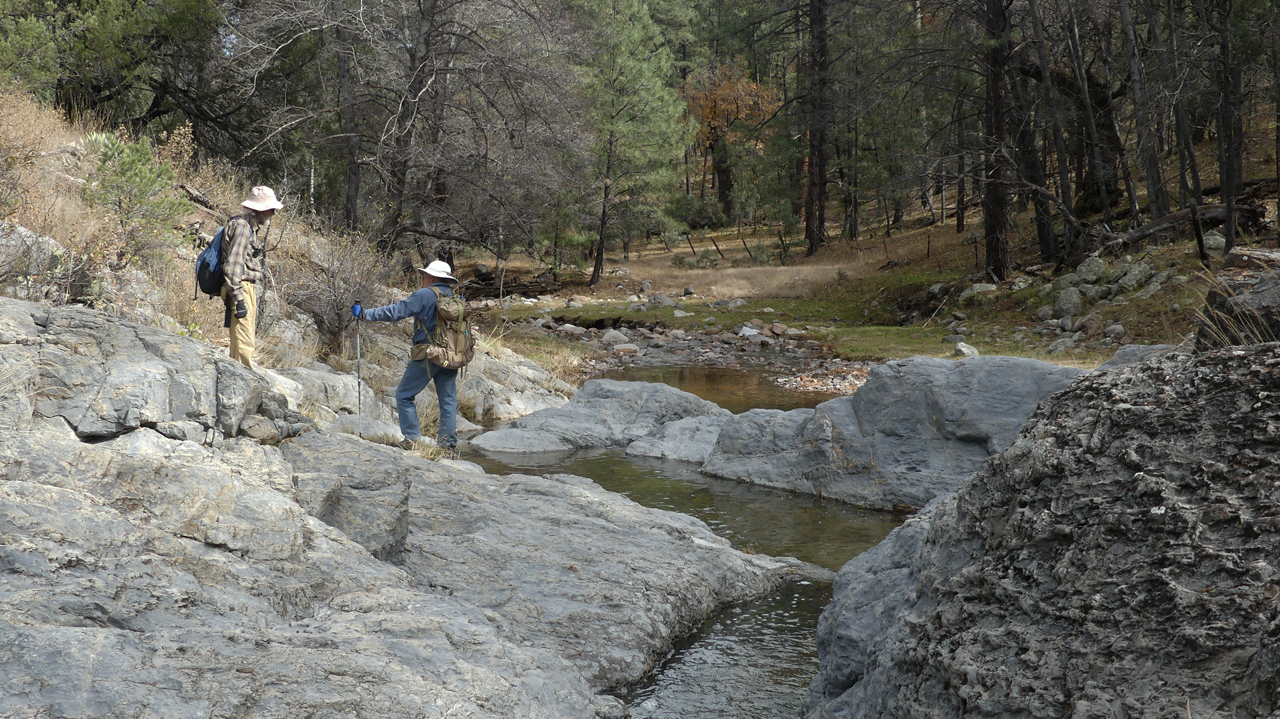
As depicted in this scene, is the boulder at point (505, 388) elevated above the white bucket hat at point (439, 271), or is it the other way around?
the white bucket hat at point (439, 271)

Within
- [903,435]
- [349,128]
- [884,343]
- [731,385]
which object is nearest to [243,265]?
[903,435]

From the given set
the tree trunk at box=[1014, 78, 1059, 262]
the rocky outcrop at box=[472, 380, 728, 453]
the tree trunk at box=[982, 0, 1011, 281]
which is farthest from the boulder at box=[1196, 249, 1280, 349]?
the tree trunk at box=[1014, 78, 1059, 262]

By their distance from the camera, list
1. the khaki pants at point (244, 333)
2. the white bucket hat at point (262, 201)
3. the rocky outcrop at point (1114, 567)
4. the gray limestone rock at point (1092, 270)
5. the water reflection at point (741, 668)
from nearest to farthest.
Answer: the rocky outcrop at point (1114, 567)
the water reflection at point (741, 668)
the white bucket hat at point (262, 201)
the khaki pants at point (244, 333)
the gray limestone rock at point (1092, 270)

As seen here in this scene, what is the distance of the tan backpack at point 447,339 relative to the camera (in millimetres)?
8625

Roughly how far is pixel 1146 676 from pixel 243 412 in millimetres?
3855

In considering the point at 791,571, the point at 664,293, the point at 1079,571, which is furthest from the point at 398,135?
the point at 664,293

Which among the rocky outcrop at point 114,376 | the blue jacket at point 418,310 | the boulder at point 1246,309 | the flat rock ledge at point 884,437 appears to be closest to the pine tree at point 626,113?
the flat rock ledge at point 884,437

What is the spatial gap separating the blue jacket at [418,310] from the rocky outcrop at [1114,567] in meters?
6.41

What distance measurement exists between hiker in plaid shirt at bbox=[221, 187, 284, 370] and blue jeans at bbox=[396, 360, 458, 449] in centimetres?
160

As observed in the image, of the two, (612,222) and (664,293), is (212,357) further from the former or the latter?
(612,222)

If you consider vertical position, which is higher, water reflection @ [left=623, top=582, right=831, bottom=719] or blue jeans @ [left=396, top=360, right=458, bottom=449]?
blue jeans @ [left=396, top=360, right=458, bottom=449]

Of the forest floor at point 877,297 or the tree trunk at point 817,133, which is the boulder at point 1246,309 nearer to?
the forest floor at point 877,297

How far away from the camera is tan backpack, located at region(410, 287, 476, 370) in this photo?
28.3ft

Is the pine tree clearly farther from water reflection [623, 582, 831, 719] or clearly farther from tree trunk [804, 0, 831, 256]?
water reflection [623, 582, 831, 719]
